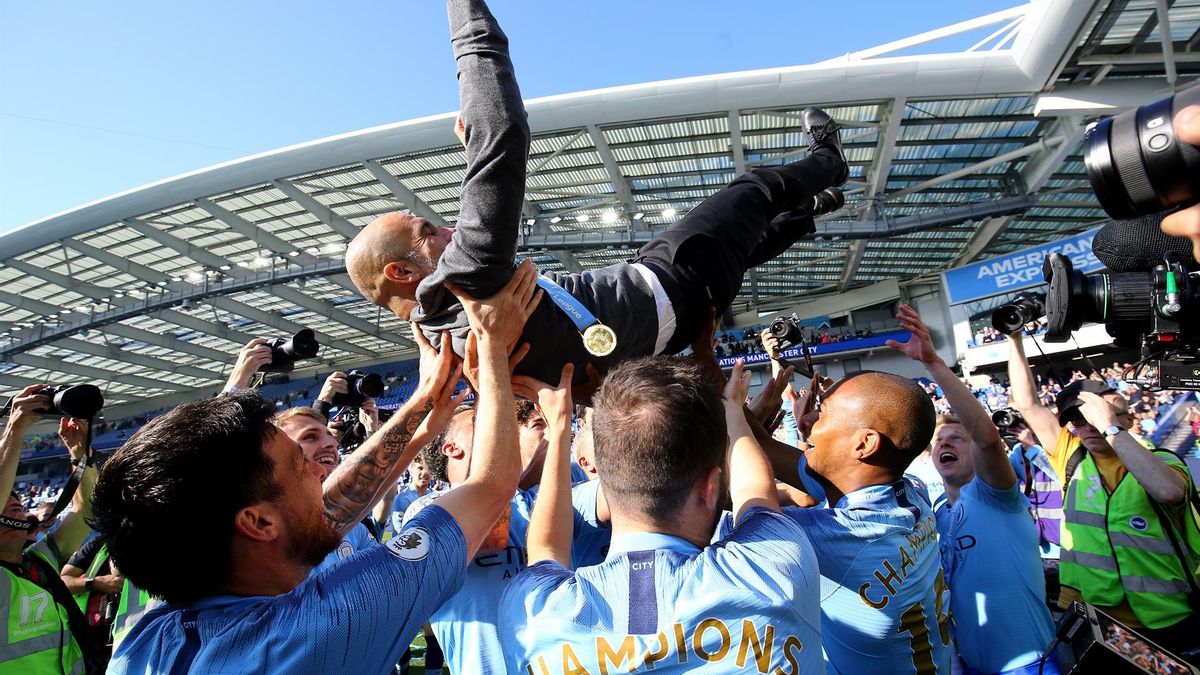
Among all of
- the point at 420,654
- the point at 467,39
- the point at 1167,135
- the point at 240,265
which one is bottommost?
the point at 420,654

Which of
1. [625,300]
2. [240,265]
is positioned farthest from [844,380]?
[240,265]

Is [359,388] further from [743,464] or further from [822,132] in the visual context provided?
[822,132]

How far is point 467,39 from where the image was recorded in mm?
1515

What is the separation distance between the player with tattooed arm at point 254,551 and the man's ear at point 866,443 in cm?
118

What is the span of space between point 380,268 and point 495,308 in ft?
1.71

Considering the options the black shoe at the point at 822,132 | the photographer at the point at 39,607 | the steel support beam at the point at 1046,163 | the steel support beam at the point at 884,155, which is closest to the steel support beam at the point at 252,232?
the photographer at the point at 39,607

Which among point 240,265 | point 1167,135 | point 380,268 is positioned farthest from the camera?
point 240,265

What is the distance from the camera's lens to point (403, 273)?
1924 millimetres

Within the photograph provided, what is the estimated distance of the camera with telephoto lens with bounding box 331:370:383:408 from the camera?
3496 millimetres

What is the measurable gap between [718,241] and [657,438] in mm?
913

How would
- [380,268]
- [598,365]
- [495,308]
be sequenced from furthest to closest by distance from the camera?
[598,365] < [380,268] < [495,308]

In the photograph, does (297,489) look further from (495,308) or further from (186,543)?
(495,308)

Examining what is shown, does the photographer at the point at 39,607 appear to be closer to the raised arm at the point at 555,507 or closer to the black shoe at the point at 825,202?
the raised arm at the point at 555,507

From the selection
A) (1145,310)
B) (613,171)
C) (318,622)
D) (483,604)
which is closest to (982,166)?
(613,171)
